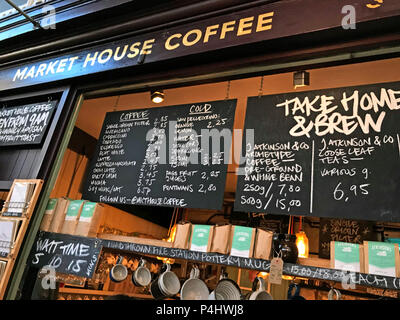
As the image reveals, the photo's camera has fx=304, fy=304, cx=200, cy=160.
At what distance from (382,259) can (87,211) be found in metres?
2.35

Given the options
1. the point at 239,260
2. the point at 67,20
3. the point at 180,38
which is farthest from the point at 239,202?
the point at 67,20

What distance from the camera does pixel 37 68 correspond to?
376 centimetres

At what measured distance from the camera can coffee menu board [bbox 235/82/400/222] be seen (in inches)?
80.0

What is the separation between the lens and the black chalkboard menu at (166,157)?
2.62m

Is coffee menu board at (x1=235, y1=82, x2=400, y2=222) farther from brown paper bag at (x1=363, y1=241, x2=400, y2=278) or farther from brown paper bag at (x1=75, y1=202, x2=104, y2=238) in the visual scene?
brown paper bag at (x1=75, y1=202, x2=104, y2=238)

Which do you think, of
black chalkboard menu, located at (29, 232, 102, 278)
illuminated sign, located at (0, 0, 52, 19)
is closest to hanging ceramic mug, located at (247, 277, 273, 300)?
black chalkboard menu, located at (29, 232, 102, 278)

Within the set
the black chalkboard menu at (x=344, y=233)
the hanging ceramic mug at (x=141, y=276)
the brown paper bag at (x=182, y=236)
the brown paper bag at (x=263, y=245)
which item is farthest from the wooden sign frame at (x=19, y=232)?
the black chalkboard menu at (x=344, y=233)

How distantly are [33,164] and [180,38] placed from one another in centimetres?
200

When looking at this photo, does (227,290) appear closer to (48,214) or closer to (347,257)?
(347,257)

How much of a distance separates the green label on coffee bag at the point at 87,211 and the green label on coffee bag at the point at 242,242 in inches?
52.9

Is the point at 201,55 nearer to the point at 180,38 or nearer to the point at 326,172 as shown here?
the point at 180,38

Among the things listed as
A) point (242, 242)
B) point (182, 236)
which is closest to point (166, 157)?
point (182, 236)

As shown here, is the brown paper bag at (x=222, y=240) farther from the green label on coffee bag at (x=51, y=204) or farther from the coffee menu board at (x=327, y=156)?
the green label on coffee bag at (x=51, y=204)

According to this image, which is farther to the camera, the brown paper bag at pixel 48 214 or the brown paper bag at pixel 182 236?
the brown paper bag at pixel 48 214
